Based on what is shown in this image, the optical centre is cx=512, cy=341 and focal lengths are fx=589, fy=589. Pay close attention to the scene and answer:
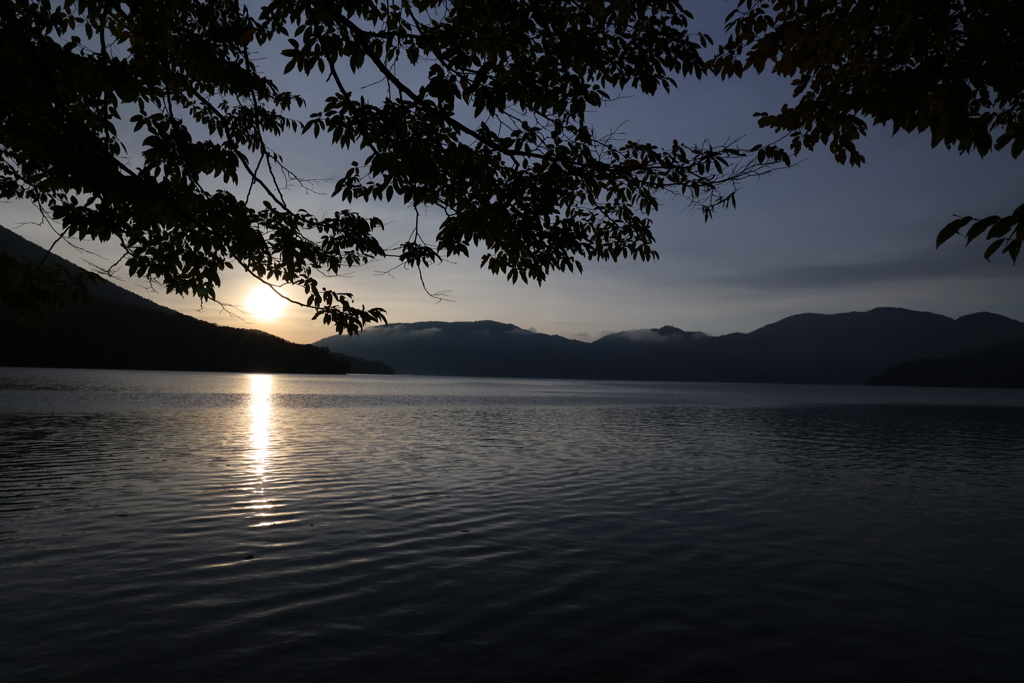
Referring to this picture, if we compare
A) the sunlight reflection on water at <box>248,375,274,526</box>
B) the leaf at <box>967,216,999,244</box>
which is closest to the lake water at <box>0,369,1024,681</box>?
the sunlight reflection on water at <box>248,375,274,526</box>

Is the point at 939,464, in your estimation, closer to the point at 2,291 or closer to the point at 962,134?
the point at 962,134

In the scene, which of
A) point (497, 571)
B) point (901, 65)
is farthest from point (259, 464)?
point (901, 65)

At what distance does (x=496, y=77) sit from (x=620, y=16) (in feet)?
10.1

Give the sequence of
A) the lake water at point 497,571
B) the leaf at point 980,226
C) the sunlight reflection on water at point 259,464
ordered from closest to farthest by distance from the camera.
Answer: the leaf at point 980,226 → the lake water at point 497,571 → the sunlight reflection on water at point 259,464

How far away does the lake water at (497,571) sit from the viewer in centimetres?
907

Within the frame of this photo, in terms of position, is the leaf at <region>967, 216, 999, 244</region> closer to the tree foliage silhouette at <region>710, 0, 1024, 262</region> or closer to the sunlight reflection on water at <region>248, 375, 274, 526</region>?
the tree foliage silhouette at <region>710, 0, 1024, 262</region>

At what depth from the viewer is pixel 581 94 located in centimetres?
Result: 1146

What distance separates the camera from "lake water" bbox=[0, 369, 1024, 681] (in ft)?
29.8

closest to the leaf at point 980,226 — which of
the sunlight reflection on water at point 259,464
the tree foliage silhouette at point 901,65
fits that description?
the tree foliage silhouette at point 901,65

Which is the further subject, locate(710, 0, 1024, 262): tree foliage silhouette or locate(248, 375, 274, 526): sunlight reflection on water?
locate(248, 375, 274, 526): sunlight reflection on water

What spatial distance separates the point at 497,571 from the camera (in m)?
13.3

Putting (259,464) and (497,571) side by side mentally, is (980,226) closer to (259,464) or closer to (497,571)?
(497,571)

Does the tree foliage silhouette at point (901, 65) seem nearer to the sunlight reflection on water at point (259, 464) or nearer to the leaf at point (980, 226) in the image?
the leaf at point (980, 226)

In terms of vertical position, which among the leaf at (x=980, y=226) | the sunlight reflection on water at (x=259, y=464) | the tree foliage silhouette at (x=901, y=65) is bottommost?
the sunlight reflection on water at (x=259, y=464)
